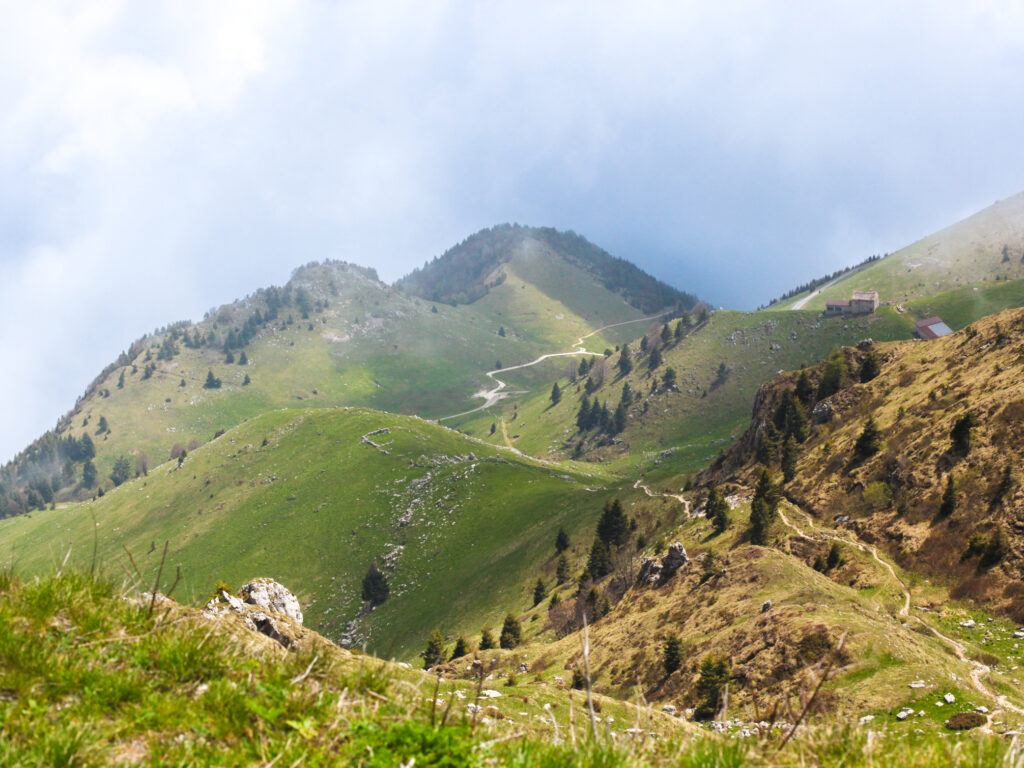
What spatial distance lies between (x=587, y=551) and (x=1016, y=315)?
56312mm

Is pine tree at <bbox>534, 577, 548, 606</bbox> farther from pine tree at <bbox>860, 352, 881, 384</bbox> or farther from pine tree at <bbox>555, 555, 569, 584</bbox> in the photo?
pine tree at <bbox>860, 352, 881, 384</bbox>

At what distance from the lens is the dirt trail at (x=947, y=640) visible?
1974 centimetres

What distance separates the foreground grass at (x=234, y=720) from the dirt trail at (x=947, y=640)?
63.7 feet

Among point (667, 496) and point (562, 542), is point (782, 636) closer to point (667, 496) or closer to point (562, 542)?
point (667, 496)

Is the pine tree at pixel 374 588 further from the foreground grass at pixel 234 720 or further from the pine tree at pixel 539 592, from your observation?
the foreground grass at pixel 234 720

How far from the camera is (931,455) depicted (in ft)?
131

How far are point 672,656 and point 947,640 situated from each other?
13681 millimetres

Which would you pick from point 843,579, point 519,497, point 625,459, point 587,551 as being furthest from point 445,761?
point 625,459

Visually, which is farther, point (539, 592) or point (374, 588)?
point (374, 588)

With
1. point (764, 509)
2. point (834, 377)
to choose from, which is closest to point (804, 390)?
point (834, 377)

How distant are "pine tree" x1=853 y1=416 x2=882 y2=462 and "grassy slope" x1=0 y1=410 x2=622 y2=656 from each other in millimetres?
47954

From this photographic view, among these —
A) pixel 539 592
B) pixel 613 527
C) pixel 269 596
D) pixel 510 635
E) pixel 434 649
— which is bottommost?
pixel 539 592

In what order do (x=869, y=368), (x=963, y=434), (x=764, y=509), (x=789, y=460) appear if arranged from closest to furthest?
(x=963, y=434) < (x=764, y=509) < (x=789, y=460) < (x=869, y=368)

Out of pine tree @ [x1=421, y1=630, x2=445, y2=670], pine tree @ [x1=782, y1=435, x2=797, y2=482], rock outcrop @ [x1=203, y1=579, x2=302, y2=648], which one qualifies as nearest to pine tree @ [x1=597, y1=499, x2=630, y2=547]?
pine tree @ [x1=782, y1=435, x2=797, y2=482]
